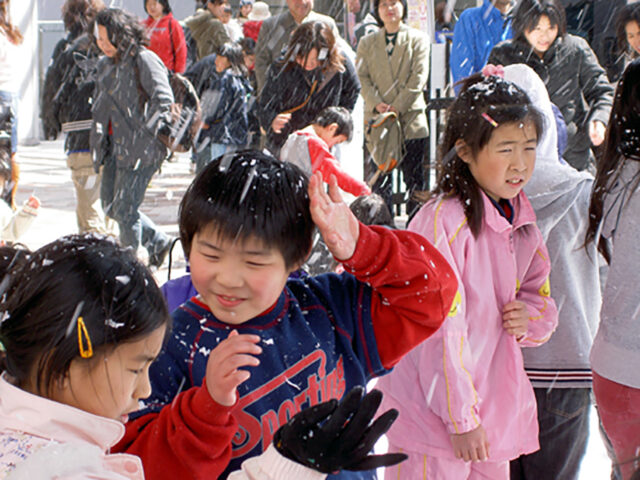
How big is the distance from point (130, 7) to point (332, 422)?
16.7m

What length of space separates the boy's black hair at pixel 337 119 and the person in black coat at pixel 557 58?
3.34 ft

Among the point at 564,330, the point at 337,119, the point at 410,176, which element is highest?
the point at 564,330

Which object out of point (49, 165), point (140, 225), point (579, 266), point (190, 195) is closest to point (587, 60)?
point (579, 266)

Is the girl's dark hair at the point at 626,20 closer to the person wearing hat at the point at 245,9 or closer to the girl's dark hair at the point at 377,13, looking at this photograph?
the girl's dark hair at the point at 377,13

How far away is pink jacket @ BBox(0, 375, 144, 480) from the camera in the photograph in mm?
1163

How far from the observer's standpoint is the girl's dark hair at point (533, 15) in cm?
Result: 504

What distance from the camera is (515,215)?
7.82 ft

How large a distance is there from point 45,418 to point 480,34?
17.6ft

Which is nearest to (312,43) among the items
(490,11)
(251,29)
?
(490,11)

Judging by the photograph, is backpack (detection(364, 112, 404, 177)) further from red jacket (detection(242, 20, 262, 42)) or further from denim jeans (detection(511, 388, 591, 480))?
denim jeans (detection(511, 388, 591, 480))

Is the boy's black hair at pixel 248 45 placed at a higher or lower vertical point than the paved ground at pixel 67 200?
higher

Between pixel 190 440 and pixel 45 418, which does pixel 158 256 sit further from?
pixel 45 418

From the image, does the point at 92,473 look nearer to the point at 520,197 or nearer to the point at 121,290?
the point at 121,290

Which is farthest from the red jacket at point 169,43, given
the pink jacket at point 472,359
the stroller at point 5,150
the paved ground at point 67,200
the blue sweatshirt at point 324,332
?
the blue sweatshirt at point 324,332
